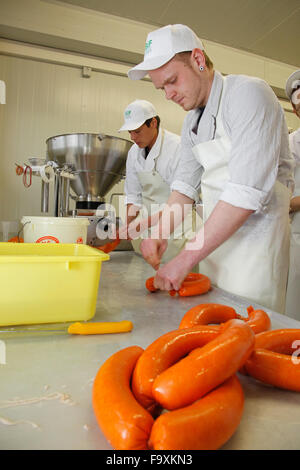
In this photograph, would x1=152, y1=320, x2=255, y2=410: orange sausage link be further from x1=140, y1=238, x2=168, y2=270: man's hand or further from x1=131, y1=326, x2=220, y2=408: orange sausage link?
x1=140, y1=238, x2=168, y2=270: man's hand

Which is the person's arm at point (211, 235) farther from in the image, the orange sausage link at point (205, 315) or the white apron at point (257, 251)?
the orange sausage link at point (205, 315)

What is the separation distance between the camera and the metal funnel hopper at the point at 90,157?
2.06 meters

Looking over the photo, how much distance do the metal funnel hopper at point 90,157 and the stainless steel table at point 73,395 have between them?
1.43 meters

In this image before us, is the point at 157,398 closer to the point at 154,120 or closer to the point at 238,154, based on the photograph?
the point at 238,154

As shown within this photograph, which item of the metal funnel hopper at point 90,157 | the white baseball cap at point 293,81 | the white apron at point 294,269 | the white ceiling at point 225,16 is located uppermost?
the white ceiling at point 225,16

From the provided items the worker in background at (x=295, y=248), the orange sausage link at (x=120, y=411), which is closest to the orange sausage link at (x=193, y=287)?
the orange sausage link at (x=120, y=411)

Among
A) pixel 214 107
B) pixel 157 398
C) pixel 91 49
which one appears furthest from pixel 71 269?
pixel 91 49

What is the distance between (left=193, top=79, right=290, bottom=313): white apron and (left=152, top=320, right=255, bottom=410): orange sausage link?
34.5 inches

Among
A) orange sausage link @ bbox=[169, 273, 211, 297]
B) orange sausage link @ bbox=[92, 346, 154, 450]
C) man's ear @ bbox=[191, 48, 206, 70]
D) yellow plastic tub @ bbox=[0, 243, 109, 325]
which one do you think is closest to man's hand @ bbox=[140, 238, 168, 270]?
orange sausage link @ bbox=[169, 273, 211, 297]

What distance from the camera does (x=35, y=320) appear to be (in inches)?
27.9

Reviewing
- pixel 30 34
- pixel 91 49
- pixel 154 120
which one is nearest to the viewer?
pixel 154 120

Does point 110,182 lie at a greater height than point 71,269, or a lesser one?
greater

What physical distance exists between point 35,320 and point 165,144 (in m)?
1.75
